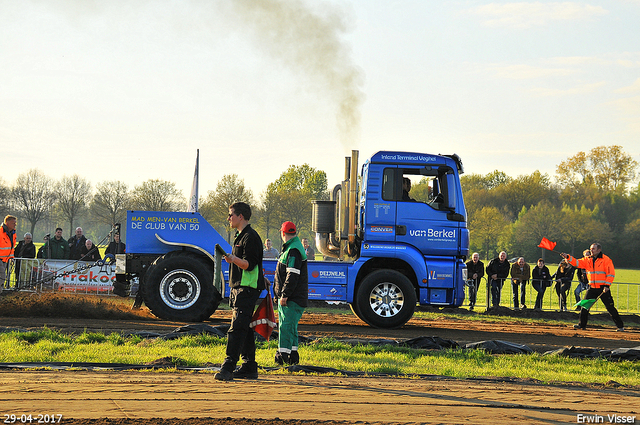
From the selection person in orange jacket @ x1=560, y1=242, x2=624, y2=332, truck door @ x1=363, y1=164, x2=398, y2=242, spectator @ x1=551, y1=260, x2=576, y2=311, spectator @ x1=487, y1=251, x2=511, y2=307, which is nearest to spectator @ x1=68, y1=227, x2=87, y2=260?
truck door @ x1=363, y1=164, x2=398, y2=242

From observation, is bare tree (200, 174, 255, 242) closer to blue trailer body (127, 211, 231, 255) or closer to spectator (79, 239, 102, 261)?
spectator (79, 239, 102, 261)

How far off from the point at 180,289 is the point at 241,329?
6.33 m

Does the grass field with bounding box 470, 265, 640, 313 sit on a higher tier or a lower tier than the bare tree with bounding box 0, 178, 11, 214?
lower

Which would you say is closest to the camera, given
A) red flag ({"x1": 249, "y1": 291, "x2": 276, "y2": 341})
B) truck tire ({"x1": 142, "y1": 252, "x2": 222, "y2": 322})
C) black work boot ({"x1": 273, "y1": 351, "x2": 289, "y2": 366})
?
red flag ({"x1": 249, "y1": 291, "x2": 276, "y2": 341})

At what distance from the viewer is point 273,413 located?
199 inches

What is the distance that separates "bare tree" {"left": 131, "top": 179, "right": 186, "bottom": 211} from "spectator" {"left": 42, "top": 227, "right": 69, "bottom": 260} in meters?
28.1

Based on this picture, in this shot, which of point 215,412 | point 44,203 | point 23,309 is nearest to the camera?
point 215,412

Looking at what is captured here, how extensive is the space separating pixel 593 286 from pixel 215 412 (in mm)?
11396

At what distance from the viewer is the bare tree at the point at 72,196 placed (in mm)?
55375

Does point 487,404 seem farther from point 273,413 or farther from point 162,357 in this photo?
point 162,357

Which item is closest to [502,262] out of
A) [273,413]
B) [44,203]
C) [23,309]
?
[23,309]

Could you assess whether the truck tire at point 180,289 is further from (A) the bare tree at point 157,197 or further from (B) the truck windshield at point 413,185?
(A) the bare tree at point 157,197

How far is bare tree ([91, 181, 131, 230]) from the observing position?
50500mm

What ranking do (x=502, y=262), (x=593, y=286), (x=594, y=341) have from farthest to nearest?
1. (x=502, y=262)
2. (x=593, y=286)
3. (x=594, y=341)
